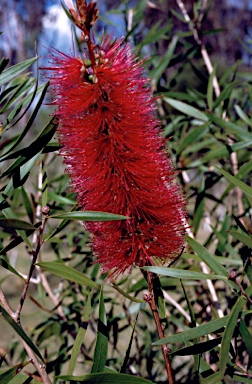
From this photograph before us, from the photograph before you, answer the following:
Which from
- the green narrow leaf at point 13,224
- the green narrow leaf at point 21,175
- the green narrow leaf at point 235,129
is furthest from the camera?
the green narrow leaf at point 235,129

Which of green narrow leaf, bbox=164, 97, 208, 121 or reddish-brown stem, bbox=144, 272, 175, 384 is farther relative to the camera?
green narrow leaf, bbox=164, 97, 208, 121

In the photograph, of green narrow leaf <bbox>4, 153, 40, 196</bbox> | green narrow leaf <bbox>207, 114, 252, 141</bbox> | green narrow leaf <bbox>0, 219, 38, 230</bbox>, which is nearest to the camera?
green narrow leaf <bbox>0, 219, 38, 230</bbox>

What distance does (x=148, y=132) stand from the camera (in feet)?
1.79

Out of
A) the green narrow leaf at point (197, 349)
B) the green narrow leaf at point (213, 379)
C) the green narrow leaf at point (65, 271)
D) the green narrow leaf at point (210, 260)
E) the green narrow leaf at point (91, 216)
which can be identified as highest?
the green narrow leaf at point (91, 216)

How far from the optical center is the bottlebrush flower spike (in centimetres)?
53

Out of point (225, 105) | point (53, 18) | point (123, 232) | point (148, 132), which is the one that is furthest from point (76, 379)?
point (53, 18)

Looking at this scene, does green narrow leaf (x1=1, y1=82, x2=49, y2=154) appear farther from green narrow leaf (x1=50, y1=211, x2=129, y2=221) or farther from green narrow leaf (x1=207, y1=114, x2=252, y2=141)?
green narrow leaf (x1=207, y1=114, x2=252, y2=141)

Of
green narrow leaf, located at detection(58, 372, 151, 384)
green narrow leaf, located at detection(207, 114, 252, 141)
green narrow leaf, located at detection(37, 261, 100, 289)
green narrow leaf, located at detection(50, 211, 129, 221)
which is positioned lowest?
green narrow leaf, located at detection(58, 372, 151, 384)

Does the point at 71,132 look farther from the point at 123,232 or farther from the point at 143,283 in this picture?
the point at 143,283

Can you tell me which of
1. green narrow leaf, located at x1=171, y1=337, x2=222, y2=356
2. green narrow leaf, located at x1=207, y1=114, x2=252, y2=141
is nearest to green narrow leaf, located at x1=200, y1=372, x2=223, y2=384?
green narrow leaf, located at x1=171, y1=337, x2=222, y2=356

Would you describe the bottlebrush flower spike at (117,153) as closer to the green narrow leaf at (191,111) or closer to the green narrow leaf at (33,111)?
the green narrow leaf at (33,111)

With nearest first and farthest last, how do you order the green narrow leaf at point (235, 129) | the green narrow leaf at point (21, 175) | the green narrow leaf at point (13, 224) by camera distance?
the green narrow leaf at point (13, 224)
the green narrow leaf at point (21, 175)
the green narrow leaf at point (235, 129)

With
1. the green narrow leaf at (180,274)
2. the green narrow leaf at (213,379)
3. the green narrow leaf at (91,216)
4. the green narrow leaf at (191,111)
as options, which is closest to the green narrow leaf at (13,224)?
the green narrow leaf at (91,216)

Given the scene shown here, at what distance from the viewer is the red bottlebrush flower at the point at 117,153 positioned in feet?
1.73
